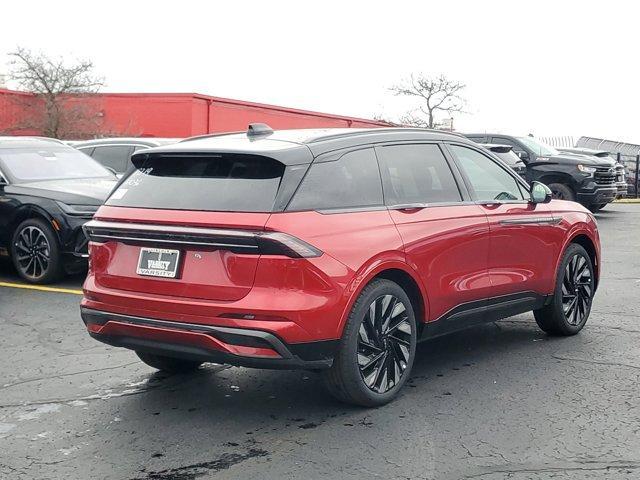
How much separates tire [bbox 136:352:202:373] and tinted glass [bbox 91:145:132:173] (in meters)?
8.48

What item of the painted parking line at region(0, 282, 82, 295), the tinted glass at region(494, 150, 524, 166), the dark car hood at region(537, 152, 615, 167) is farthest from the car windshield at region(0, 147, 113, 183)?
the dark car hood at region(537, 152, 615, 167)

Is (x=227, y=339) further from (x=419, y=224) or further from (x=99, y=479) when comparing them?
(x=419, y=224)

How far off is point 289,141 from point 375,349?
1.37 meters

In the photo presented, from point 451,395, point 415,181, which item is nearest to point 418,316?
point 451,395

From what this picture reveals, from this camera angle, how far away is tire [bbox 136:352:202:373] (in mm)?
5867

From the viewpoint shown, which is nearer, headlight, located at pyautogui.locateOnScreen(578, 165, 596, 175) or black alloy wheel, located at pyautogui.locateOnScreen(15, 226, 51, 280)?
black alloy wheel, located at pyautogui.locateOnScreen(15, 226, 51, 280)

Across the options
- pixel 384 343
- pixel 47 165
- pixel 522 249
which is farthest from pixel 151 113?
pixel 384 343

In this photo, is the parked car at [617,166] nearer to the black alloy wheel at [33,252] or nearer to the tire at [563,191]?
the tire at [563,191]

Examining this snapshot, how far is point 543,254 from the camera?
677 centimetres

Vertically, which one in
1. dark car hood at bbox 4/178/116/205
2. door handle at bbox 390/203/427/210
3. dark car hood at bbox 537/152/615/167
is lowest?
dark car hood at bbox 4/178/116/205

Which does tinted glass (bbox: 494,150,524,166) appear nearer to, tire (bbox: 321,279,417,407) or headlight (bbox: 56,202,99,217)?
headlight (bbox: 56,202,99,217)

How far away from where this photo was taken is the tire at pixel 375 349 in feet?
16.3

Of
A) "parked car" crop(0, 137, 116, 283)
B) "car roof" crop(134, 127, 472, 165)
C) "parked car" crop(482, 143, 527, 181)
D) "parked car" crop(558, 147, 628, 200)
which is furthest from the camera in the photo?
"parked car" crop(558, 147, 628, 200)

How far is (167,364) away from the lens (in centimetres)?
597
